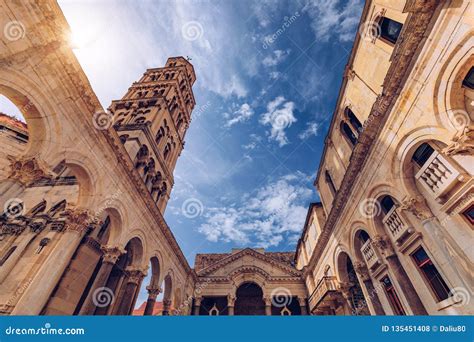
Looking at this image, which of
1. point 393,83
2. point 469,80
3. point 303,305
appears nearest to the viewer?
point 469,80

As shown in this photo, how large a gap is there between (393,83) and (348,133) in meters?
6.59

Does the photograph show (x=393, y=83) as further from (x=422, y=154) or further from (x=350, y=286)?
(x=350, y=286)

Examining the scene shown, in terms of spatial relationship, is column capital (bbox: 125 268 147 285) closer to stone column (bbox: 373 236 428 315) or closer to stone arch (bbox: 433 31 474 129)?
stone column (bbox: 373 236 428 315)

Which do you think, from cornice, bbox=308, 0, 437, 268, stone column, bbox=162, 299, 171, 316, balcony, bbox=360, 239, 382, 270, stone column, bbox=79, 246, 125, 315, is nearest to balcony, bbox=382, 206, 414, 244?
balcony, bbox=360, 239, 382, 270

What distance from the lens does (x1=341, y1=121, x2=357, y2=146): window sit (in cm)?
1426

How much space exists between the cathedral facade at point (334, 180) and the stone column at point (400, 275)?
0.05 metres

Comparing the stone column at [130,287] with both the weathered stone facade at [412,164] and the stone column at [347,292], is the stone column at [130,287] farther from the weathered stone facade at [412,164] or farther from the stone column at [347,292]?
the weathered stone facade at [412,164]

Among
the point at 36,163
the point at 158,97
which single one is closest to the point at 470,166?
the point at 36,163

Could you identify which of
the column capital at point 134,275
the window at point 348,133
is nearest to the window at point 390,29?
the window at point 348,133

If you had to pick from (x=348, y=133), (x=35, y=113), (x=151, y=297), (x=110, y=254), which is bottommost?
(x=151, y=297)

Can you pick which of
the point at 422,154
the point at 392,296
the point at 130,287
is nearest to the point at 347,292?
the point at 392,296

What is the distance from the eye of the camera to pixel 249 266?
82.1 ft

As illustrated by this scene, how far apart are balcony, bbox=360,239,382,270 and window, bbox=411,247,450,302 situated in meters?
1.82

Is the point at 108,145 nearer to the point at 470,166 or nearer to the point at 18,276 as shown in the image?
the point at 18,276
